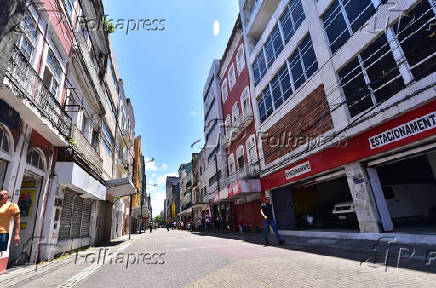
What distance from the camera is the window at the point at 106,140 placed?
15800mm

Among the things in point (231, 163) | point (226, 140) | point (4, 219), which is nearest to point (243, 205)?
point (231, 163)

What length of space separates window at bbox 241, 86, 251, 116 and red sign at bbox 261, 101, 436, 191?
7672 mm

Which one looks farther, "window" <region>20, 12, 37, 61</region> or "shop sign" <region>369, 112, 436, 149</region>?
"window" <region>20, 12, 37, 61</region>

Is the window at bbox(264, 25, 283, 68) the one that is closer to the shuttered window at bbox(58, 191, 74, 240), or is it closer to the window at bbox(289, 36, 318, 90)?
the window at bbox(289, 36, 318, 90)

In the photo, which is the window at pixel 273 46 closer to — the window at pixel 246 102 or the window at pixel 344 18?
the window at pixel 246 102

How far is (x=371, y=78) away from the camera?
816 cm

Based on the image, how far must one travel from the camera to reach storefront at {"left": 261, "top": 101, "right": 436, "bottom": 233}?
666 cm

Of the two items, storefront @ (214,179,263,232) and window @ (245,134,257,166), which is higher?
window @ (245,134,257,166)

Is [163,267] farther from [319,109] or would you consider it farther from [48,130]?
[319,109]

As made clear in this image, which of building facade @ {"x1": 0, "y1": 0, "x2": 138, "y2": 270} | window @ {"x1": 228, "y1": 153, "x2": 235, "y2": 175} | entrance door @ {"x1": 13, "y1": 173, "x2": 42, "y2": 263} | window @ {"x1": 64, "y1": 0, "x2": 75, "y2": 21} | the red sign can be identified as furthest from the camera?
window @ {"x1": 228, "y1": 153, "x2": 235, "y2": 175}

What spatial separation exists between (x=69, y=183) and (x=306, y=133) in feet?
33.2

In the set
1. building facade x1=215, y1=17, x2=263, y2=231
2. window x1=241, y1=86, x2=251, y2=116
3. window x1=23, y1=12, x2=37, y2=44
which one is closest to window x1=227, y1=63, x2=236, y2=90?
building facade x1=215, y1=17, x2=263, y2=231

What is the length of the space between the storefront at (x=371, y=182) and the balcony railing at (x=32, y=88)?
9.70 m

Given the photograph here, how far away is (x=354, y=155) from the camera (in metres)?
8.19
